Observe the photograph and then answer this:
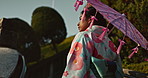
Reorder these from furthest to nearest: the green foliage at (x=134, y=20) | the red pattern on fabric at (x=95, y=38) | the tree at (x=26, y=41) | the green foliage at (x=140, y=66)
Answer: the tree at (x=26, y=41) < the green foliage at (x=134, y=20) < the green foliage at (x=140, y=66) < the red pattern on fabric at (x=95, y=38)

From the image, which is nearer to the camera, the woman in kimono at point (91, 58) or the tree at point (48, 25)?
the woman in kimono at point (91, 58)

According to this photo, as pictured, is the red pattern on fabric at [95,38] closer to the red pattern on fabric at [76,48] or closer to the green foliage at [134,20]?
the red pattern on fabric at [76,48]

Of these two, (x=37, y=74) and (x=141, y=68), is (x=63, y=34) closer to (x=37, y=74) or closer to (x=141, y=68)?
(x=37, y=74)

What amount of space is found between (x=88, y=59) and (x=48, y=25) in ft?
61.7

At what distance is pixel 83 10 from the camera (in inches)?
114

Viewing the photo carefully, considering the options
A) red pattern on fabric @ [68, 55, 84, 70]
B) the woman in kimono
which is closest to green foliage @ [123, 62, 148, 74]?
the woman in kimono

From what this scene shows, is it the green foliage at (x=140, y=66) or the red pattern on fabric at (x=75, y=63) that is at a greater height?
the red pattern on fabric at (x=75, y=63)

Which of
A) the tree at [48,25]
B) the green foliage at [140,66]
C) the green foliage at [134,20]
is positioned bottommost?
the tree at [48,25]

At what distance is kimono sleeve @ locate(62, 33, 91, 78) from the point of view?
95.5 inches

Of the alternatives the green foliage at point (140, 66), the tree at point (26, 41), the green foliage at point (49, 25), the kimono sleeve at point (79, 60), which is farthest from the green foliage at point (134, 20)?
the green foliage at point (49, 25)

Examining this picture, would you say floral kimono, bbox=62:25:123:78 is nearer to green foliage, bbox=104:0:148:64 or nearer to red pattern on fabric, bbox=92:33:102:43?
red pattern on fabric, bbox=92:33:102:43

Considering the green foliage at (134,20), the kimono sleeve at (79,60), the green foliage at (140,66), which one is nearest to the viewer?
the kimono sleeve at (79,60)

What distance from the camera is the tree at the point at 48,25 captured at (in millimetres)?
21027

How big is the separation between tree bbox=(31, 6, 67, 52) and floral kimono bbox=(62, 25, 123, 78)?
729 inches
